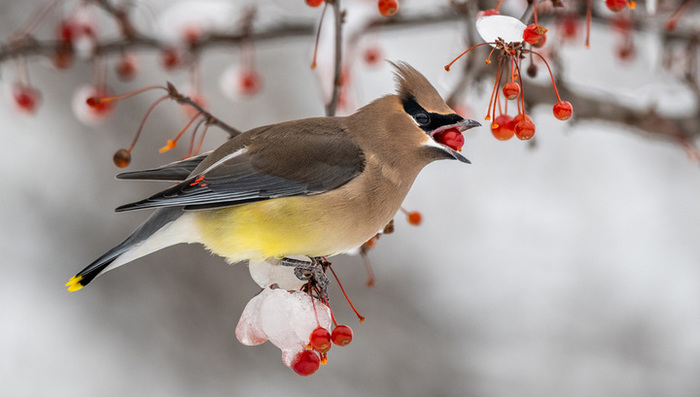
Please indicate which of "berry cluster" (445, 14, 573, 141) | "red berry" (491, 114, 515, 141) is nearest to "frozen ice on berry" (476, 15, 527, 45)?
"berry cluster" (445, 14, 573, 141)

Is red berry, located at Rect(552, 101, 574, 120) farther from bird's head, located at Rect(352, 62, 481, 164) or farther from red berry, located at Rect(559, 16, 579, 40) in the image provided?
red berry, located at Rect(559, 16, 579, 40)

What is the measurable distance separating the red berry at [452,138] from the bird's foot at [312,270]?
0.43 m

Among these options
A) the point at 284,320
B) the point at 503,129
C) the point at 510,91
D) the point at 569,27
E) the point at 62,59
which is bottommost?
the point at 284,320

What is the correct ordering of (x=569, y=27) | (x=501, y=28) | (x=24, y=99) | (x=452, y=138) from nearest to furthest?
(x=501, y=28)
(x=452, y=138)
(x=569, y=27)
(x=24, y=99)

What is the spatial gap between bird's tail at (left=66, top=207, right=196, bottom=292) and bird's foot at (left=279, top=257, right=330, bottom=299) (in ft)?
0.97

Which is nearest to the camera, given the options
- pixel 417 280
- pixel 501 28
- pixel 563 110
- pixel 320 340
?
pixel 501 28

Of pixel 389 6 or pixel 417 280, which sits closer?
pixel 389 6

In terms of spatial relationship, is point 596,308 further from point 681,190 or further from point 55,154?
point 55,154

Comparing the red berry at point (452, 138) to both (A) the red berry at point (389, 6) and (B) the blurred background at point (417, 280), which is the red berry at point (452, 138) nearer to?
(A) the red berry at point (389, 6)

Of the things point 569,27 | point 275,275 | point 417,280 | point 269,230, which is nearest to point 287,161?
point 269,230

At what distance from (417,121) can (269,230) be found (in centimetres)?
47

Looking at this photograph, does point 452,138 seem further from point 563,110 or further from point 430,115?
point 563,110

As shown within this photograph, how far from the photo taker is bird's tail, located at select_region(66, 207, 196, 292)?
6.63 feet

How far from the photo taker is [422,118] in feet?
6.45
